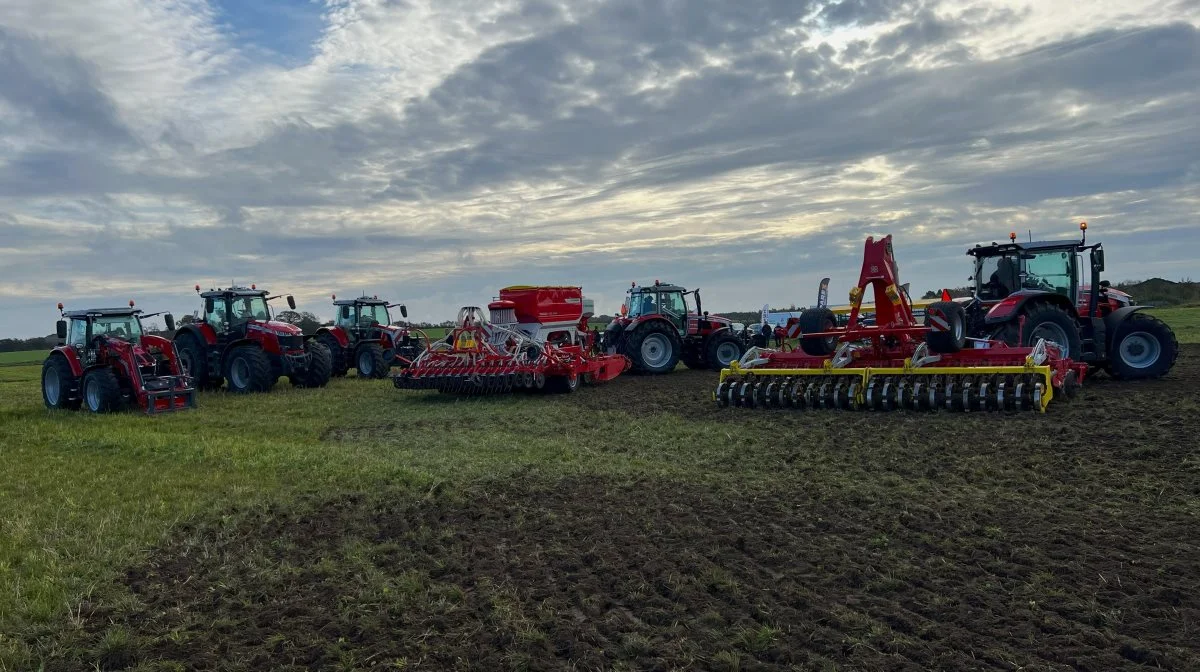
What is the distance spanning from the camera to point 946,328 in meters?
11.0

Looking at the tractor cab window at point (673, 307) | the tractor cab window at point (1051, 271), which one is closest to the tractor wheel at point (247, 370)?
the tractor cab window at point (673, 307)

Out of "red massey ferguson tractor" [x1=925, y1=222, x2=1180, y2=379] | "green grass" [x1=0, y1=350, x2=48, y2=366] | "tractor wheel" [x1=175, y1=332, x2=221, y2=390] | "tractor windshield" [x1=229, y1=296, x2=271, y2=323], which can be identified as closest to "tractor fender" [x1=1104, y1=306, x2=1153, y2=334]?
"red massey ferguson tractor" [x1=925, y1=222, x2=1180, y2=379]

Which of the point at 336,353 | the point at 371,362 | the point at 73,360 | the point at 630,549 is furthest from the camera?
the point at 336,353

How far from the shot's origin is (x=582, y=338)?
17047 millimetres

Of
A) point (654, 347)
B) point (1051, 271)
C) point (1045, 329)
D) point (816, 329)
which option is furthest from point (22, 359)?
→ point (1045, 329)

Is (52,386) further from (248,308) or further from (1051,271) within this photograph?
(1051,271)

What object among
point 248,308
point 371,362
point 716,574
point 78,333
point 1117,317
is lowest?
point 716,574

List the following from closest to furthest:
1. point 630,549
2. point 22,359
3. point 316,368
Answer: point 630,549
point 316,368
point 22,359

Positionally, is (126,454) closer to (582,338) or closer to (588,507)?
(588,507)

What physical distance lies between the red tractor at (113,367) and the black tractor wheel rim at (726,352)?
10.5 m

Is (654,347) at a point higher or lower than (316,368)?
higher

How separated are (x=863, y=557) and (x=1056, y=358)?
6.99 m

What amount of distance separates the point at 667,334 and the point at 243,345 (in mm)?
8671

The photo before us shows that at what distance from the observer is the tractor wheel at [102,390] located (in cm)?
1375
